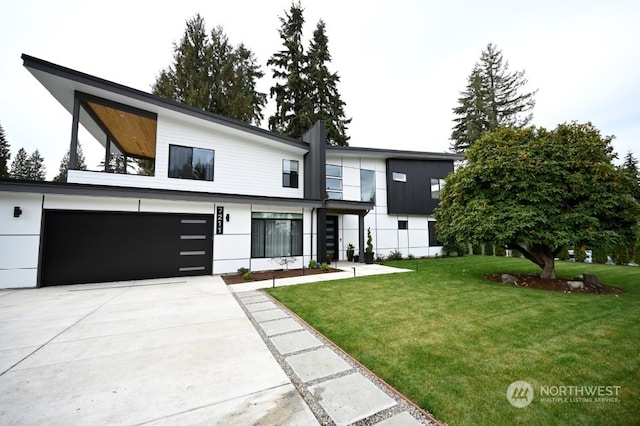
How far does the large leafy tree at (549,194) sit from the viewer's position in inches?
267

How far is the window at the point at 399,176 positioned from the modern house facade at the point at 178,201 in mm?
280

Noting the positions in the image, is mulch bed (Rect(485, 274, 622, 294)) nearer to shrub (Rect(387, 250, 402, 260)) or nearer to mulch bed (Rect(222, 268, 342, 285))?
shrub (Rect(387, 250, 402, 260))

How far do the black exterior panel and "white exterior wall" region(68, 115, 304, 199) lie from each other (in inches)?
219

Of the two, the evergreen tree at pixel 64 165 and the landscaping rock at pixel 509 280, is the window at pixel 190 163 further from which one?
the evergreen tree at pixel 64 165

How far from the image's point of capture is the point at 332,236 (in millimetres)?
13391

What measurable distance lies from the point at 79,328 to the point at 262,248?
6.04 m

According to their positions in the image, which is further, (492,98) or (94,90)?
(492,98)

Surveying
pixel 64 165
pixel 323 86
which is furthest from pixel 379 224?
pixel 64 165

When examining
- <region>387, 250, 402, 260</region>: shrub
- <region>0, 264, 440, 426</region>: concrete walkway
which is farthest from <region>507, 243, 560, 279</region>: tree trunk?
<region>0, 264, 440, 426</region>: concrete walkway

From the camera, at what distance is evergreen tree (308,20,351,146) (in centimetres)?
2027

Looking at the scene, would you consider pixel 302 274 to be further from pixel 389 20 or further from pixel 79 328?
pixel 389 20

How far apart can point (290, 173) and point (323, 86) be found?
1229 centimetres

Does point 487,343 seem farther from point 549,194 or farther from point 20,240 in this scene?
point 20,240

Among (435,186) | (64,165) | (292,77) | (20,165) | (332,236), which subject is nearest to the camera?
(332,236)
